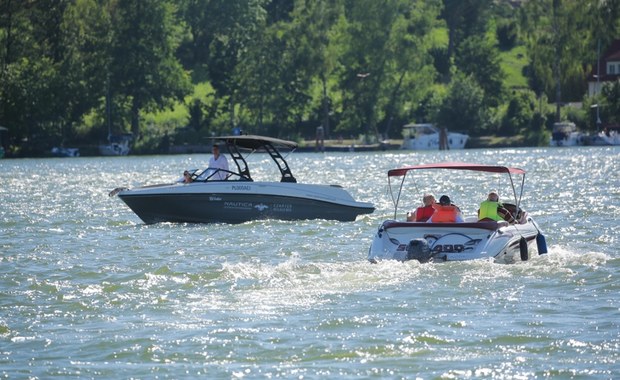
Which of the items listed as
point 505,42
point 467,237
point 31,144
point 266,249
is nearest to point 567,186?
point 266,249

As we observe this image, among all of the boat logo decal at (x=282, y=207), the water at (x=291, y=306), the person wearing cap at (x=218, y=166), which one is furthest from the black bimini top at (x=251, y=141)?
the water at (x=291, y=306)

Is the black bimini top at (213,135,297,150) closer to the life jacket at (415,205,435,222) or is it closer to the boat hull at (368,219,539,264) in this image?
the life jacket at (415,205,435,222)

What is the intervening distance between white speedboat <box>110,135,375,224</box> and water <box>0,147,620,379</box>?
1.37 feet

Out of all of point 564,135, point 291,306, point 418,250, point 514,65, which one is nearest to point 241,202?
point 418,250

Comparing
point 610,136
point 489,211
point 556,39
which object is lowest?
point 610,136

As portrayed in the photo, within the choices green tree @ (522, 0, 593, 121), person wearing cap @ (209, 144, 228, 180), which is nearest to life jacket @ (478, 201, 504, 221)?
person wearing cap @ (209, 144, 228, 180)

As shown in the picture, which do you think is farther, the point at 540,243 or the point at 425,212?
the point at 540,243

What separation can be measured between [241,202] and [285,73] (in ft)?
259

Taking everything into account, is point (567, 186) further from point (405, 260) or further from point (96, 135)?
point (96, 135)

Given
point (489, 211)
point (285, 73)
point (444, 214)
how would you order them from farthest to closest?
point (285, 73) < point (489, 211) < point (444, 214)

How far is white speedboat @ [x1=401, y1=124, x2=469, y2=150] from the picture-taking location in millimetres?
111062

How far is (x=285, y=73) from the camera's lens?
114m

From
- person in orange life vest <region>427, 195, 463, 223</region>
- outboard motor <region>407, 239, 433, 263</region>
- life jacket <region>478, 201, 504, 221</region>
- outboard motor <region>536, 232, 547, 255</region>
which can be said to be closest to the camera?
outboard motor <region>407, 239, 433, 263</region>

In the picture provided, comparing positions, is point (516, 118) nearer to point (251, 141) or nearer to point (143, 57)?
point (143, 57)
